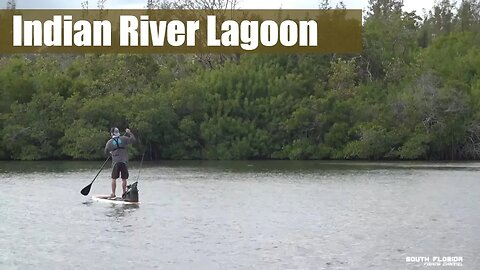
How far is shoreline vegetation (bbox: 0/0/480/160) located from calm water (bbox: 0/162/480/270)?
30339 mm

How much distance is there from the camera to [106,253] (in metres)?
17.7

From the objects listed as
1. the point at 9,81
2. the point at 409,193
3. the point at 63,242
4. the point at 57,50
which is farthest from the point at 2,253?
the point at 57,50

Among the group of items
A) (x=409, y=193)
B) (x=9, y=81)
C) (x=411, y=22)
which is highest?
(x=411, y=22)

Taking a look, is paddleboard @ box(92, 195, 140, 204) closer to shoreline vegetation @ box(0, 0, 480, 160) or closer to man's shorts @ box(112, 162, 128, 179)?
man's shorts @ box(112, 162, 128, 179)

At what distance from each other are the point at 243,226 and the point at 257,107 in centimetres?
5189

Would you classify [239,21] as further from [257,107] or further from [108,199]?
[108,199]

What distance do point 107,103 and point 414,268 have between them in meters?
55.3

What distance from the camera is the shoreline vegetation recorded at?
2640 inches

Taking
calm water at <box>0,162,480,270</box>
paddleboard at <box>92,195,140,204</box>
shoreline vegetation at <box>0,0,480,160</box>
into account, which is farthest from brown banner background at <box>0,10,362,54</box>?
paddleboard at <box>92,195,140,204</box>

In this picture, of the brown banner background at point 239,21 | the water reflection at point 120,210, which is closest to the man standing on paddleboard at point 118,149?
the water reflection at point 120,210

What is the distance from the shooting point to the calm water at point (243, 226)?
17.0 meters

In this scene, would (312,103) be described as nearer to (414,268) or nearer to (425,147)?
(425,147)

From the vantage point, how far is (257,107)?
73500 millimetres

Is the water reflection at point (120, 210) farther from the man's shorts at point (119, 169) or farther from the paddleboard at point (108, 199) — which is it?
the man's shorts at point (119, 169)
